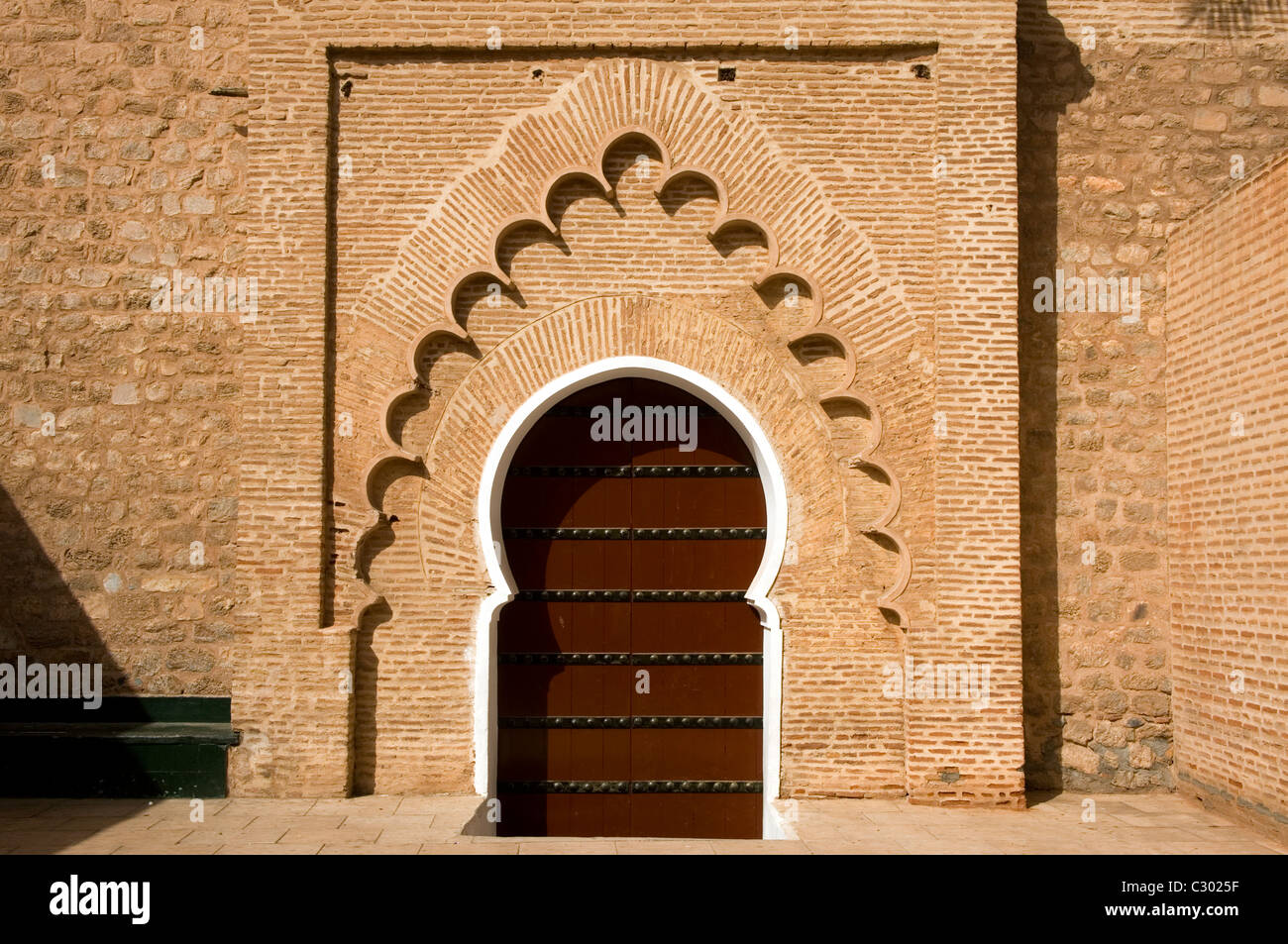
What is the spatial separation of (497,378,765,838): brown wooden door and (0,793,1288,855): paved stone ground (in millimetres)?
581

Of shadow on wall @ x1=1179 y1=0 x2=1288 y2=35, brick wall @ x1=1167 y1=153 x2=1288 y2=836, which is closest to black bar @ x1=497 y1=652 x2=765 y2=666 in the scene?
brick wall @ x1=1167 y1=153 x2=1288 y2=836

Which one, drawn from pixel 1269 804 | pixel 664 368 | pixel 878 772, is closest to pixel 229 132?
pixel 664 368

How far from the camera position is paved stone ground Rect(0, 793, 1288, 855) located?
19.3 feet

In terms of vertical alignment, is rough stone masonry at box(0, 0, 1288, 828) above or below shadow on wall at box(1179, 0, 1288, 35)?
below

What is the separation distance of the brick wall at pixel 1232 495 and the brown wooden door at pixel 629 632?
253 cm

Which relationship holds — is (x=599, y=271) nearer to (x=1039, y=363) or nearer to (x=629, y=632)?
(x=629, y=632)

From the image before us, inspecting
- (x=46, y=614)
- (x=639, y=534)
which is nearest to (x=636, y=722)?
(x=639, y=534)

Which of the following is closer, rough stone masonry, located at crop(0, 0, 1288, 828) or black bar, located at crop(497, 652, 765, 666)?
rough stone masonry, located at crop(0, 0, 1288, 828)

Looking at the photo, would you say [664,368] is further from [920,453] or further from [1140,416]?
[1140,416]

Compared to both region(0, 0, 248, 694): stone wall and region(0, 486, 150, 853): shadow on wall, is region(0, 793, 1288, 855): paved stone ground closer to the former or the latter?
region(0, 486, 150, 853): shadow on wall

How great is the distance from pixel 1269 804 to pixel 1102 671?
1.25 metres

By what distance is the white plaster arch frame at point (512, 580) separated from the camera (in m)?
6.84

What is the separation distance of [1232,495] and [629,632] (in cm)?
349

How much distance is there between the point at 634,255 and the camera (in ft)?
23.1
